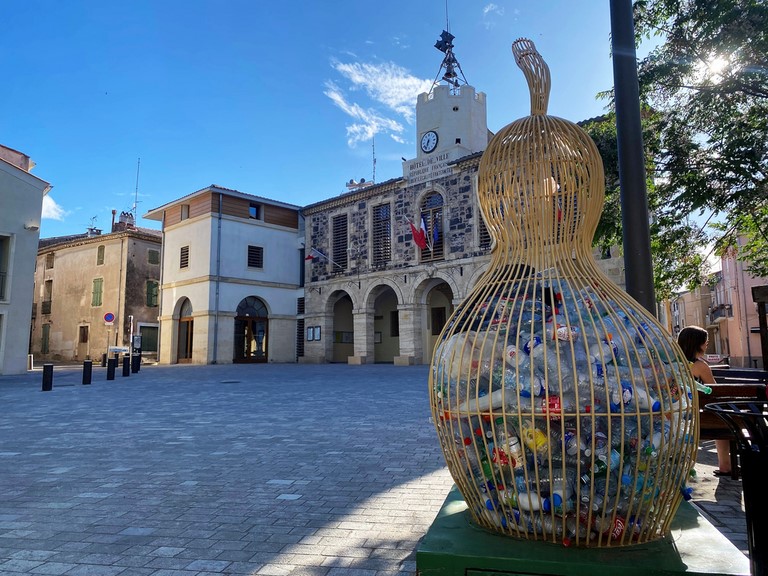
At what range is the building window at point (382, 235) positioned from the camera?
910 inches

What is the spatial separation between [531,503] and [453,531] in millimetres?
310

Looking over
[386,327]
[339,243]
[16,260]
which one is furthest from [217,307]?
[16,260]

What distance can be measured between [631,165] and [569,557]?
2624 millimetres

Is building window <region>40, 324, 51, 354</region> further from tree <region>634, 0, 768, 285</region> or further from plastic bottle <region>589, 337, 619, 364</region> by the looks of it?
plastic bottle <region>589, 337, 619, 364</region>

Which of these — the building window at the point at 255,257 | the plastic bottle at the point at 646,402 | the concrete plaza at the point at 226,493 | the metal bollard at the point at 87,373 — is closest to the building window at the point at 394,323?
the building window at the point at 255,257

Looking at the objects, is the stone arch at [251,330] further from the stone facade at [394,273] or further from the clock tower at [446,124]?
the clock tower at [446,124]

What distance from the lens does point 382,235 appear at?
924 inches

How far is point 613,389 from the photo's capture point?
5.48ft

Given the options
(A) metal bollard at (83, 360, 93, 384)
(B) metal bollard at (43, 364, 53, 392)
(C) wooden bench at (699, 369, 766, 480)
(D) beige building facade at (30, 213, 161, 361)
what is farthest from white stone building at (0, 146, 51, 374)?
(C) wooden bench at (699, 369, 766, 480)

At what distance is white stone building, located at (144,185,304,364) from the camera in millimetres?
23922

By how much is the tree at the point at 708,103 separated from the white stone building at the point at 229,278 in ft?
65.0

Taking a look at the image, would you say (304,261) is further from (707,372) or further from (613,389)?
(613,389)

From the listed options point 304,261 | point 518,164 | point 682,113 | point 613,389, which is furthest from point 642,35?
point 304,261

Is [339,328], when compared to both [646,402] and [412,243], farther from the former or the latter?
[646,402]
